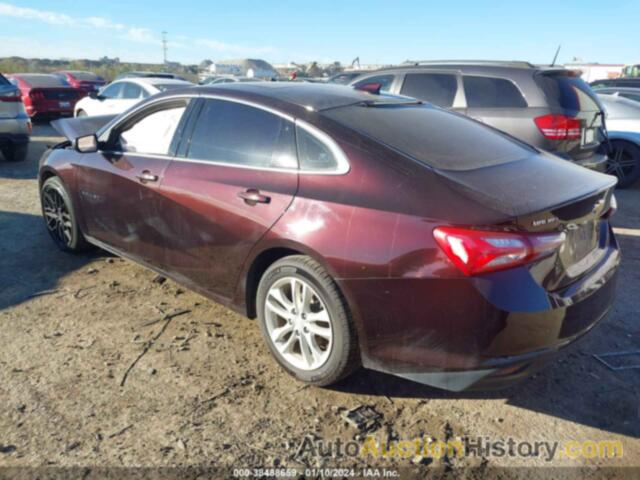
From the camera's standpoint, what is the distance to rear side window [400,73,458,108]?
262 inches

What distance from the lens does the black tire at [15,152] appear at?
915 cm

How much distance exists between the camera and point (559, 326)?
97.2 inches

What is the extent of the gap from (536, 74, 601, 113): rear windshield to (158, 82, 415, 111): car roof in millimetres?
2994

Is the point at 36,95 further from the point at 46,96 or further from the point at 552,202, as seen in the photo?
the point at 552,202

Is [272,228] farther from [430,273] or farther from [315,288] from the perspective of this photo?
[430,273]

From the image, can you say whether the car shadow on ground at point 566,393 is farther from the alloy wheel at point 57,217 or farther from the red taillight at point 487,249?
the alloy wheel at point 57,217

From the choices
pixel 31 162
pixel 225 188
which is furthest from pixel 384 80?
pixel 31 162

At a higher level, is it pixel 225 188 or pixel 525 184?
pixel 525 184

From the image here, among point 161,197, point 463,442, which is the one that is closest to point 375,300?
point 463,442

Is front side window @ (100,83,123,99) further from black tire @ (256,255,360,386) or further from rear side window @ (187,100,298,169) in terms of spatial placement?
black tire @ (256,255,360,386)

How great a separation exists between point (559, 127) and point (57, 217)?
5334mm

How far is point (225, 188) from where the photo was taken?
3219 mm

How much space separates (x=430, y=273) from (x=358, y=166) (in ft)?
2.28

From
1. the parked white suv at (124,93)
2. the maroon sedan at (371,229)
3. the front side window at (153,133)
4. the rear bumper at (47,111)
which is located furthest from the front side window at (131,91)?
the maroon sedan at (371,229)
